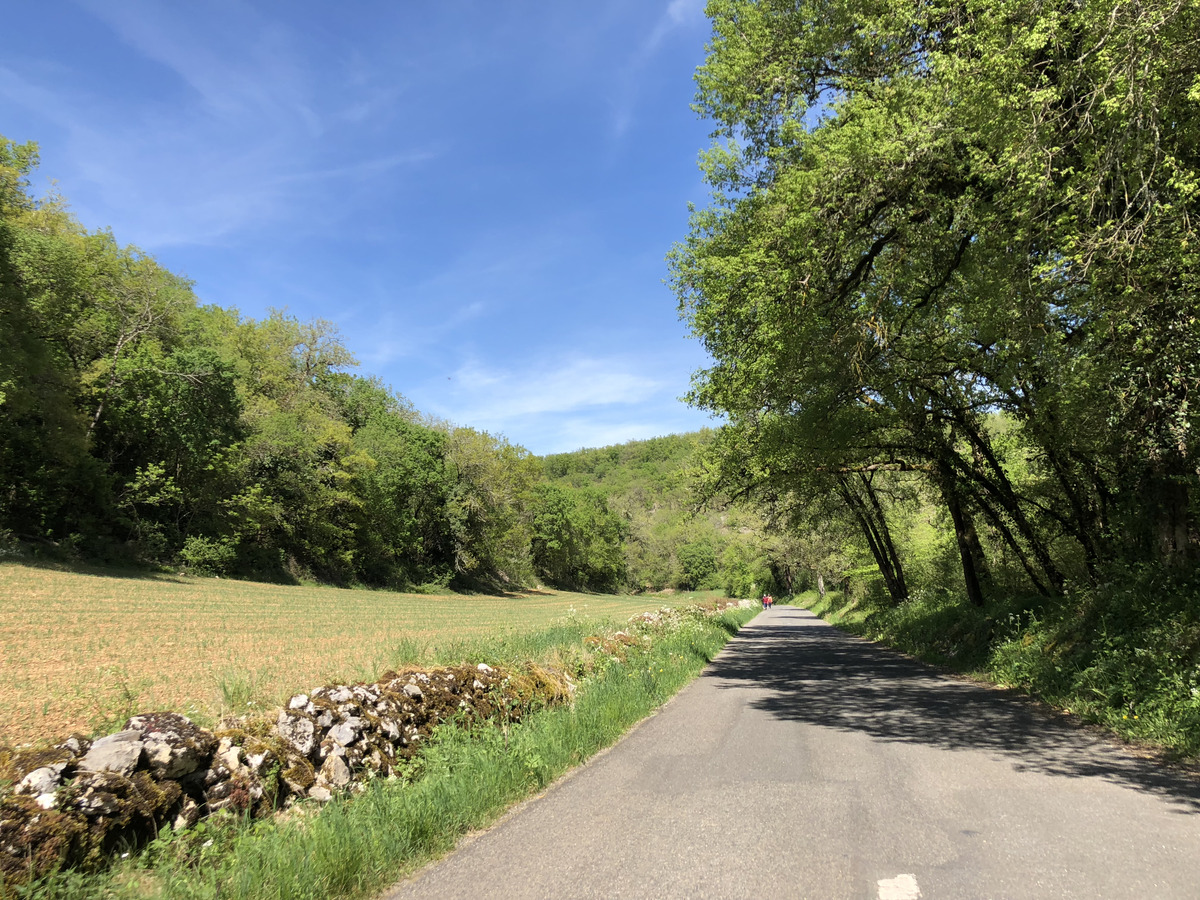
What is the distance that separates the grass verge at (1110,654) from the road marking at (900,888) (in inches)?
172

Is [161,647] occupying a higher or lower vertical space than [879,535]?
lower

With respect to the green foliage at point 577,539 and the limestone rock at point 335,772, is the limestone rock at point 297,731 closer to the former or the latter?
the limestone rock at point 335,772

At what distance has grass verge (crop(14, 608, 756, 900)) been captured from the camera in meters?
3.57

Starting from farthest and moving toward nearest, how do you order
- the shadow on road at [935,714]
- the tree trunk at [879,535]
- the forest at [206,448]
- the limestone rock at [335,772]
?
the forest at [206,448]
the tree trunk at [879,535]
the shadow on road at [935,714]
the limestone rock at [335,772]

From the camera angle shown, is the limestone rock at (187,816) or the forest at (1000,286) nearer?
the limestone rock at (187,816)

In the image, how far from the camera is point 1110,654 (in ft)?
27.3

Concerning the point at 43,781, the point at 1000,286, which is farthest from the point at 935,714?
the point at 43,781

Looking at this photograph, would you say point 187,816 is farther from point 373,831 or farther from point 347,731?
point 347,731

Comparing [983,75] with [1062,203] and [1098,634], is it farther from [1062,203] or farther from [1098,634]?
[1098,634]

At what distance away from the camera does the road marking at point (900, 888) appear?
10.8 ft

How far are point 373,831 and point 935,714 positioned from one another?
7176 mm

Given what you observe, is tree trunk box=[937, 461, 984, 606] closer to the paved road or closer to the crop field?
the paved road

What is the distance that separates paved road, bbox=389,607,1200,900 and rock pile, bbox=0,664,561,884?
5.65 ft

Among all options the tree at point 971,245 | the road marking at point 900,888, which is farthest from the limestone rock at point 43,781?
the tree at point 971,245
